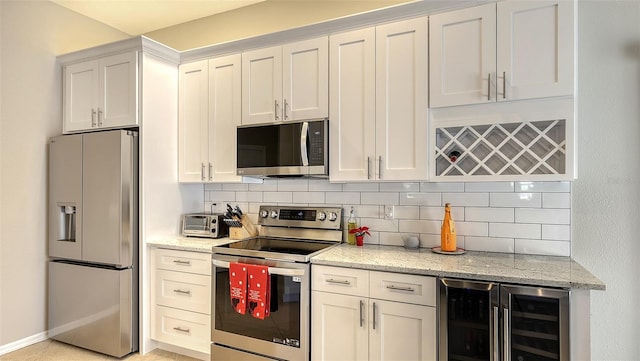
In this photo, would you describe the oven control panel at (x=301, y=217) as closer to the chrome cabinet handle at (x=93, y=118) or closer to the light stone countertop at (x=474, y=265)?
the light stone countertop at (x=474, y=265)

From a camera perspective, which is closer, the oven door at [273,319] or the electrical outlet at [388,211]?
the oven door at [273,319]

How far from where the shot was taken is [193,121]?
308cm

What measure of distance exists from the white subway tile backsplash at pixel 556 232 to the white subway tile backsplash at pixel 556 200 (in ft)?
0.41

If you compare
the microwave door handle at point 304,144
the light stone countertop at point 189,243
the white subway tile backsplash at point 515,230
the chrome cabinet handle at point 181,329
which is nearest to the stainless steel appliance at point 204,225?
the light stone countertop at point 189,243

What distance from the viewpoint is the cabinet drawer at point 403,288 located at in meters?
1.93

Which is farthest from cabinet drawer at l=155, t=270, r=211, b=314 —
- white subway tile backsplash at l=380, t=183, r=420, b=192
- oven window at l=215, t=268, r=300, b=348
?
white subway tile backsplash at l=380, t=183, r=420, b=192

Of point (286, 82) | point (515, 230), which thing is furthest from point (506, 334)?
point (286, 82)

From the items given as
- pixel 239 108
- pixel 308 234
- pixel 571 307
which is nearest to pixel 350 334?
pixel 308 234

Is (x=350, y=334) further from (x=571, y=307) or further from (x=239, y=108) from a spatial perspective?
(x=239, y=108)

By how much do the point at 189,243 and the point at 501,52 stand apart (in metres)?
2.47

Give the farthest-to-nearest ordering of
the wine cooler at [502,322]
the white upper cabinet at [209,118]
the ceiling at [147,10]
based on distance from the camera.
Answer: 1. the ceiling at [147,10]
2. the white upper cabinet at [209,118]
3. the wine cooler at [502,322]

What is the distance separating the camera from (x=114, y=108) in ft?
9.59

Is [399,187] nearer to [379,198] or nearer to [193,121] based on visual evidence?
[379,198]

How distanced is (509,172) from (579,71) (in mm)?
811
